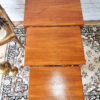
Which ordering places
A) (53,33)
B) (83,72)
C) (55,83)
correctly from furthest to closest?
(83,72)
(53,33)
(55,83)

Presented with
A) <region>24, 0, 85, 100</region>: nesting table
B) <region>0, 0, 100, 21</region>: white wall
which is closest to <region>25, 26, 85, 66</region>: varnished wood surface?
<region>24, 0, 85, 100</region>: nesting table

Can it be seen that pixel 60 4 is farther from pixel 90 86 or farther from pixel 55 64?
pixel 90 86

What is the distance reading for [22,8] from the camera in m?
1.72

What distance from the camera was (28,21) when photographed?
4.60 ft

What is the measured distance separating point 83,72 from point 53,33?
50 centimetres

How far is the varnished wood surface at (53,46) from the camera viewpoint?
1.28 meters

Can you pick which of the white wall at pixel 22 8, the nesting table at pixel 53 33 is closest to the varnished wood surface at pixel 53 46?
the nesting table at pixel 53 33

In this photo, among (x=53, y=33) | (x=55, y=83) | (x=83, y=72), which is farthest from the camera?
(x=83, y=72)

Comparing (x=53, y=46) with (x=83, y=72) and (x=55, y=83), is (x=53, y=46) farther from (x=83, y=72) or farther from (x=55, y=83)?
(x=83, y=72)

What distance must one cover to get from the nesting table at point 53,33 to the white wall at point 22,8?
0.68ft

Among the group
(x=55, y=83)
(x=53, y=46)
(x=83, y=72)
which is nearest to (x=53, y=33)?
(x=53, y=46)

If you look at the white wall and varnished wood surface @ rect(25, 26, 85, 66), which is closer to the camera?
varnished wood surface @ rect(25, 26, 85, 66)

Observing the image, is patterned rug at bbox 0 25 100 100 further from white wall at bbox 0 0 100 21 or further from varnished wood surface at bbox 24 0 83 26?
varnished wood surface at bbox 24 0 83 26

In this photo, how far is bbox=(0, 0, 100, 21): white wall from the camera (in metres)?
1.63
